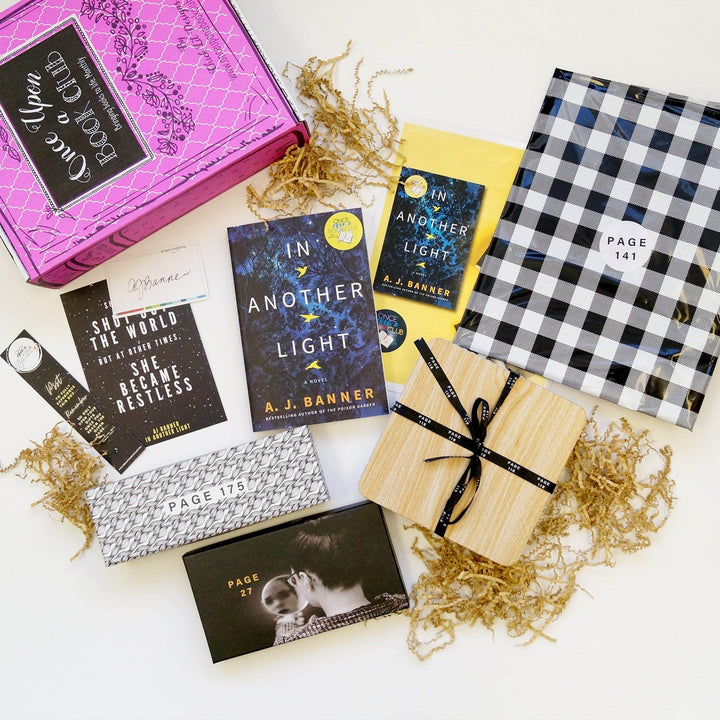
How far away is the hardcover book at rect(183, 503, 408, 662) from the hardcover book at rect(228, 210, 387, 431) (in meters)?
0.20

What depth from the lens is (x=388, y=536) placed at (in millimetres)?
1092

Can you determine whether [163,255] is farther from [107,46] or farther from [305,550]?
[305,550]

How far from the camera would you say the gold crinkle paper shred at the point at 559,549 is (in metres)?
1.11

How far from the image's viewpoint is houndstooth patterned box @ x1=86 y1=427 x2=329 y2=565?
42.6 inches

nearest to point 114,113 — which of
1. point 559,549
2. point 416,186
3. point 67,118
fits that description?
point 67,118

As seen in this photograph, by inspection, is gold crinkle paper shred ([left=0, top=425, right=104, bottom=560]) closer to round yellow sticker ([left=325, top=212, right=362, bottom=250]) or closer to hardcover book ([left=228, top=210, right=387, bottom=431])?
hardcover book ([left=228, top=210, right=387, bottom=431])

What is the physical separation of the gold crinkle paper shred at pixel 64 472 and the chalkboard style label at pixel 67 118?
1.42 ft

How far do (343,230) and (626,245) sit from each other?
1.64 ft

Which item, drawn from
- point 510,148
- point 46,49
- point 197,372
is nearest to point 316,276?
point 197,372

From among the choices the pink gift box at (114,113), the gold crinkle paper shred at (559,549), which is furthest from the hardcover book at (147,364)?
the gold crinkle paper shred at (559,549)
